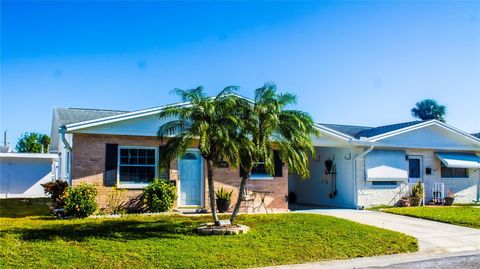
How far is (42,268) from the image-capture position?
8.20 metres

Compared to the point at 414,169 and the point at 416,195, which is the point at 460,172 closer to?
the point at 414,169

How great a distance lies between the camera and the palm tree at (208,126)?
10977mm

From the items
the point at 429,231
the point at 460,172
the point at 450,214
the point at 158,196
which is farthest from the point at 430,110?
the point at 158,196

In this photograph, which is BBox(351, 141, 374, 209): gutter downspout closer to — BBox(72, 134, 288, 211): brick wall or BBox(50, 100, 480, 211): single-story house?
BBox(50, 100, 480, 211): single-story house

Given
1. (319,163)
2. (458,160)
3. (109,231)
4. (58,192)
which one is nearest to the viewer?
(109,231)

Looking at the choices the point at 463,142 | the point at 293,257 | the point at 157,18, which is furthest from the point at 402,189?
the point at 157,18

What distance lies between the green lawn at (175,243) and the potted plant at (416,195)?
7691mm

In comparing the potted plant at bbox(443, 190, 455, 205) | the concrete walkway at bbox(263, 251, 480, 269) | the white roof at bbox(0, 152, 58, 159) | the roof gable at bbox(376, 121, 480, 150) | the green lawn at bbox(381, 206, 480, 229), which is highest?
the roof gable at bbox(376, 121, 480, 150)

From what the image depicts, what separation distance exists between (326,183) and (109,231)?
12.1m

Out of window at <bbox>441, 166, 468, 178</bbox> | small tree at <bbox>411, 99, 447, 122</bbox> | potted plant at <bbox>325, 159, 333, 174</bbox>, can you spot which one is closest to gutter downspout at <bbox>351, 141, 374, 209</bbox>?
potted plant at <bbox>325, 159, 333, 174</bbox>

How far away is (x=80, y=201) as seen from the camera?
13.4m

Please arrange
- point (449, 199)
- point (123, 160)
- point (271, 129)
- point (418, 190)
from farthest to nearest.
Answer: point (449, 199) → point (418, 190) → point (123, 160) → point (271, 129)

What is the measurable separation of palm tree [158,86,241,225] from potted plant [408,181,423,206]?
38.0 ft

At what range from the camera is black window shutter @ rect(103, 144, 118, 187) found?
14.9 m
